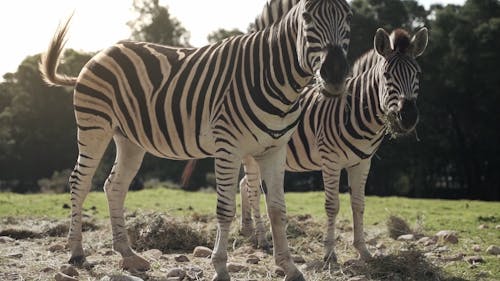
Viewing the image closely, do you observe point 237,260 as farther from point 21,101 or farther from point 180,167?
point 21,101

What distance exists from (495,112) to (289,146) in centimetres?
2302

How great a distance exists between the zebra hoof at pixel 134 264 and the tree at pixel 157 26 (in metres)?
35.3

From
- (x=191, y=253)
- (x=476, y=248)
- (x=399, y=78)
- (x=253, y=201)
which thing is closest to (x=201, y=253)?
(x=191, y=253)

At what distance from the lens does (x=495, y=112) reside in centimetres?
2855

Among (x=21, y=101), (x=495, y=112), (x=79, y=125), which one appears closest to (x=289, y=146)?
(x=79, y=125)

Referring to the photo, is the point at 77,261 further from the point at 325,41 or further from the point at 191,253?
the point at 325,41

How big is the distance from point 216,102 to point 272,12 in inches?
51.8

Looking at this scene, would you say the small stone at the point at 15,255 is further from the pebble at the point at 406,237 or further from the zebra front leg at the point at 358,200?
the pebble at the point at 406,237

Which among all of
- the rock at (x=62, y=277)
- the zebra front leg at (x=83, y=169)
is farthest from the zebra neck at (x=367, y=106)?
the rock at (x=62, y=277)

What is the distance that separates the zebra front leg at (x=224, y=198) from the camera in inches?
225

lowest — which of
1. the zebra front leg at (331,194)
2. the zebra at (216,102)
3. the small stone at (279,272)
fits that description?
the small stone at (279,272)

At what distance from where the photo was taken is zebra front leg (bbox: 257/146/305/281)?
5.96m

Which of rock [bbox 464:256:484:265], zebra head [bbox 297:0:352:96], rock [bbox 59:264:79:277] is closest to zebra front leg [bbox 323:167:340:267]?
rock [bbox 464:256:484:265]

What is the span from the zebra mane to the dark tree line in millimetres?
19963
